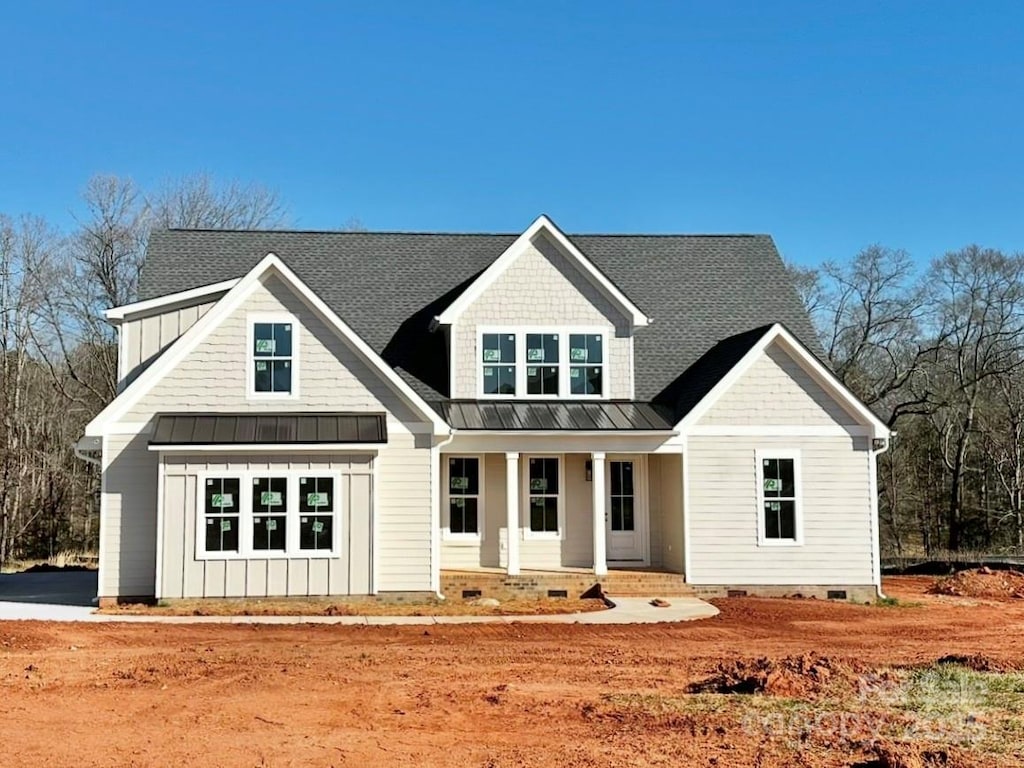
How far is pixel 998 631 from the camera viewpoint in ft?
51.8

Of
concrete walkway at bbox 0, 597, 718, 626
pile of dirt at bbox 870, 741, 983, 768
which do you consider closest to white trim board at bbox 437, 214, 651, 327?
concrete walkway at bbox 0, 597, 718, 626

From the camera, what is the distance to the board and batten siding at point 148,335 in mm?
19859

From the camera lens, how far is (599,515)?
64.2 ft

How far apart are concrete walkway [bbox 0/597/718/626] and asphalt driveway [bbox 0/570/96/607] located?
1.21 m

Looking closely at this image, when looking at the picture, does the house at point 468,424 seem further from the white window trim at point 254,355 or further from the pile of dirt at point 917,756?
the pile of dirt at point 917,756

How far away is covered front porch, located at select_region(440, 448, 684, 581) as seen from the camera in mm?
20156

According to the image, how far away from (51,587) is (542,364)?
40.2 ft

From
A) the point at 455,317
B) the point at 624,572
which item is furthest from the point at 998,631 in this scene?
the point at 455,317

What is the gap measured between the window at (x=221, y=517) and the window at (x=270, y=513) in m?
0.35

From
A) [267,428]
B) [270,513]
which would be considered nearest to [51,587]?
[270,513]

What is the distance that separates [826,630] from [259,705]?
32.8 feet

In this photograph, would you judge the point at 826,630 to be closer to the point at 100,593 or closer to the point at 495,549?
the point at 495,549

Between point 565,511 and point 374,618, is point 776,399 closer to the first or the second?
point 565,511

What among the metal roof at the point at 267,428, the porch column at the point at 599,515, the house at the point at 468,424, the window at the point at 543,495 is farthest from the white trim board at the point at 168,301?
the porch column at the point at 599,515
